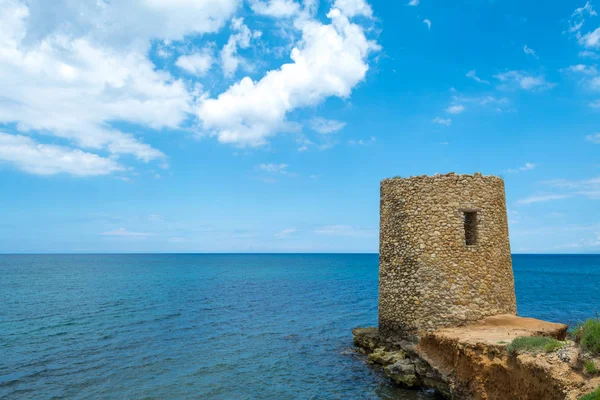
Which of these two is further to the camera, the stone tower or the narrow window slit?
the narrow window slit

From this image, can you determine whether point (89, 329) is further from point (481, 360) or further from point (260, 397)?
point (481, 360)

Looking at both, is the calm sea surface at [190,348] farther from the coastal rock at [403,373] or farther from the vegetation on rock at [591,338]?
the vegetation on rock at [591,338]

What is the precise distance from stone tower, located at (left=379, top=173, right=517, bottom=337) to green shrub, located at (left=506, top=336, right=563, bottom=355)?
164 inches

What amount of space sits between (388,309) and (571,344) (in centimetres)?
735

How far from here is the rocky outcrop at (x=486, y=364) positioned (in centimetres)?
882

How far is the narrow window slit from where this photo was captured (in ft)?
50.8

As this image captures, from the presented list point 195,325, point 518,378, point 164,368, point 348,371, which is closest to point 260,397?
point 348,371

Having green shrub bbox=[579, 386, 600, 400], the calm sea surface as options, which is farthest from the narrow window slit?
green shrub bbox=[579, 386, 600, 400]

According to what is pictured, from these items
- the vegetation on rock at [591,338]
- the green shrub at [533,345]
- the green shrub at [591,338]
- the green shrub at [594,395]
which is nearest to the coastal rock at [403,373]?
the green shrub at [533,345]

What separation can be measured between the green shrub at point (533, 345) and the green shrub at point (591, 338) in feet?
2.10

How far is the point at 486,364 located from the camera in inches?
429

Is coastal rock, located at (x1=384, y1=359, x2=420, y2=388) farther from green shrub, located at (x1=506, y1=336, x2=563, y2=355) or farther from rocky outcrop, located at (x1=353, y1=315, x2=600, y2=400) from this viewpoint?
green shrub, located at (x1=506, y1=336, x2=563, y2=355)

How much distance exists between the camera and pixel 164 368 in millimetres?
17172

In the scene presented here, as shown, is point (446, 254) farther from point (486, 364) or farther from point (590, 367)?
point (590, 367)
